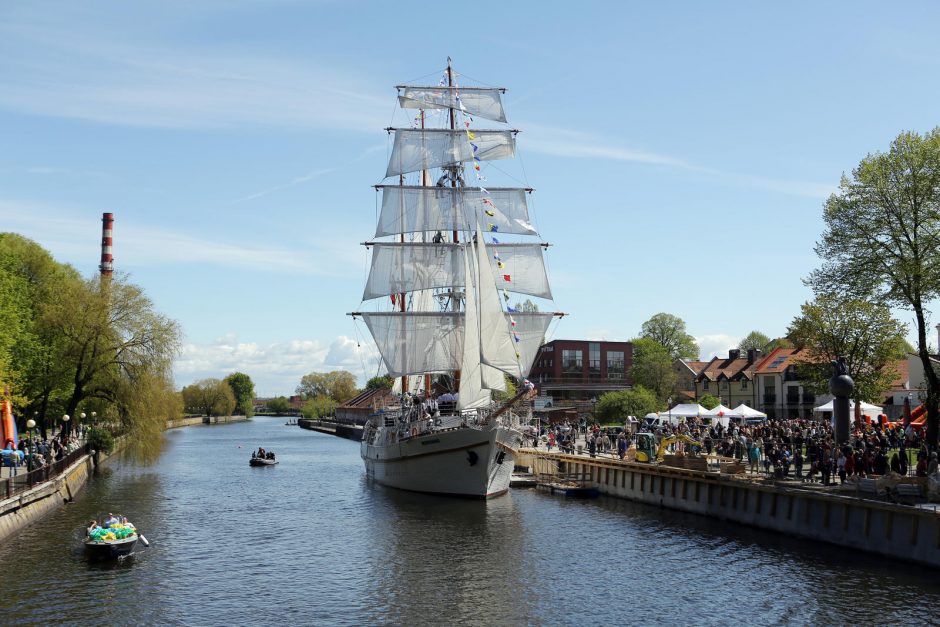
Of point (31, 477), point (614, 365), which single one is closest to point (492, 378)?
point (31, 477)

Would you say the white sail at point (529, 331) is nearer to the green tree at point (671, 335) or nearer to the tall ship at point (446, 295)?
the tall ship at point (446, 295)

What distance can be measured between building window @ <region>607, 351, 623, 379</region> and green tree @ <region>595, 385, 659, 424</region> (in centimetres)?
3548

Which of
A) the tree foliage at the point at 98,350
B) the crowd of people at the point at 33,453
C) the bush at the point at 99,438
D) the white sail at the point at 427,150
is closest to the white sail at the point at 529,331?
the white sail at the point at 427,150

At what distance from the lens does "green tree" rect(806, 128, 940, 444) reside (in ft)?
135

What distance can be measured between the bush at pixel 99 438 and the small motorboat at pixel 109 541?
124 ft

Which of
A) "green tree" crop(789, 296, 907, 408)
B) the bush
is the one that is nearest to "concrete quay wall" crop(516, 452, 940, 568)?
"green tree" crop(789, 296, 907, 408)

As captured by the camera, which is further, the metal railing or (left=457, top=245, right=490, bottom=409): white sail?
(left=457, top=245, right=490, bottom=409): white sail

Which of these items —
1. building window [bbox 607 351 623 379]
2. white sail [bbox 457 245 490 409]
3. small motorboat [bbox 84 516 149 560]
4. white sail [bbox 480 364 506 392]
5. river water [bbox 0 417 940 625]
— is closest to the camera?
river water [bbox 0 417 940 625]

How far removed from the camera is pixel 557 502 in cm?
4722

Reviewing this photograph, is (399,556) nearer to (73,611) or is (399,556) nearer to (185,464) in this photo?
(73,611)

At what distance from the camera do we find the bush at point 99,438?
6714cm

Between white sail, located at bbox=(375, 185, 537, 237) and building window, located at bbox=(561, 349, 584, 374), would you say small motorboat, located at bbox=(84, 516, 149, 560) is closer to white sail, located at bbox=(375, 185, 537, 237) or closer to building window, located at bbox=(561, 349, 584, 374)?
white sail, located at bbox=(375, 185, 537, 237)

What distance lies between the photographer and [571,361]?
121 metres

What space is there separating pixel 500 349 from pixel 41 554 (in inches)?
983
